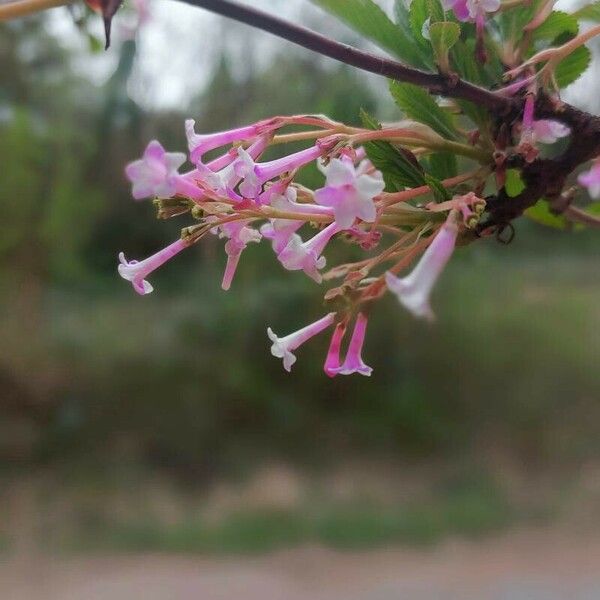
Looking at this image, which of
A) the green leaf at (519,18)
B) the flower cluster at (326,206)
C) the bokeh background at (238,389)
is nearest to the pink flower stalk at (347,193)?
the flower cluster at (326,206)

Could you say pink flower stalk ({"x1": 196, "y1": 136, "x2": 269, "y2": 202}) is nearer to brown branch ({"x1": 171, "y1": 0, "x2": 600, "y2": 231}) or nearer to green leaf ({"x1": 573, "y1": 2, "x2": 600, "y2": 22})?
brown branch ({"x1": 171, "y1": 0, "x2": 600, "y2": 231})

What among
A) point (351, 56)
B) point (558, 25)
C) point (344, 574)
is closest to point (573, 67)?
point (558, 25)

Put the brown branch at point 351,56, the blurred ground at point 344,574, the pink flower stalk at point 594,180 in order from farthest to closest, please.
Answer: the blurred ground at point 344,574, the pink flower stalk at point 594,180, the brown branch at point 351,56

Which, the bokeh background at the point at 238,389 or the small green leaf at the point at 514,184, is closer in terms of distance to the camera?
the small green leaf at the point at 514,184

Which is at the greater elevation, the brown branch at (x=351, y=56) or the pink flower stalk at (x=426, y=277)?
the brown branch at (x=351, y=56)

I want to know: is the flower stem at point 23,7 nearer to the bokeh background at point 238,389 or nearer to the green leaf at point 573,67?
the green leaf at point 573,67

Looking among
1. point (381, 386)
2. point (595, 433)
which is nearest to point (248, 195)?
point (381, 386)

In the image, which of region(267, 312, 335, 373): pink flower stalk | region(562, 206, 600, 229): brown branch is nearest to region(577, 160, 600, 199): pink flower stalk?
region(562, 206, 600, 229): brown branch

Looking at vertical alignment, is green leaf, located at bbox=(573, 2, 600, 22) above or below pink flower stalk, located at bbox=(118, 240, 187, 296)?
above
